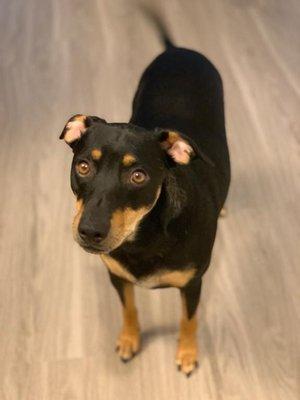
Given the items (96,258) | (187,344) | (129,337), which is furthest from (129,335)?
(96,258)

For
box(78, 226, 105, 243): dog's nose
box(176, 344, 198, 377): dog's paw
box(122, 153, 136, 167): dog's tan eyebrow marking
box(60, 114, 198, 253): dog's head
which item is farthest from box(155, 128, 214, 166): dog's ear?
box(176, 344, 198, 377): dog's paw

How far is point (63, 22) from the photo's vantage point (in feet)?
12.1

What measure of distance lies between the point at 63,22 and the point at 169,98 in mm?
2115

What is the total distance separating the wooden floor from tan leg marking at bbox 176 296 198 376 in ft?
0.11

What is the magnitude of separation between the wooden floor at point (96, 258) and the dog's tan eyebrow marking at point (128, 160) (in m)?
0.88

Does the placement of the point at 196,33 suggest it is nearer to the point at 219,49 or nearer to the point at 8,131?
the point at 219,49

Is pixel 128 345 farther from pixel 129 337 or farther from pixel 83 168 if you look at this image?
pixel 83 168

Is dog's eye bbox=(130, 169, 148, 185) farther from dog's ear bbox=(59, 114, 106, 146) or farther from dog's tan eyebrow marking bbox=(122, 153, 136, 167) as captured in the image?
dog's ear bbox=(59, 114, 106, 146)

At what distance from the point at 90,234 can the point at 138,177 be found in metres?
0.19

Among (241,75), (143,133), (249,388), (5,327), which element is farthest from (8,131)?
(249,388)

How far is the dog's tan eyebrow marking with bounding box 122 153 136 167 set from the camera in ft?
4.21

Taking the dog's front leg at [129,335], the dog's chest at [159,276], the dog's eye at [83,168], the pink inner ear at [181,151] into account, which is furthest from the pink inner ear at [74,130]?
the dog's front leg at [129,335]

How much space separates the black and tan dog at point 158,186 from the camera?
4.21ft

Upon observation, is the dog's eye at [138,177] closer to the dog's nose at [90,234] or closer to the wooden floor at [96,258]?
the dog's nose at [90,234]
